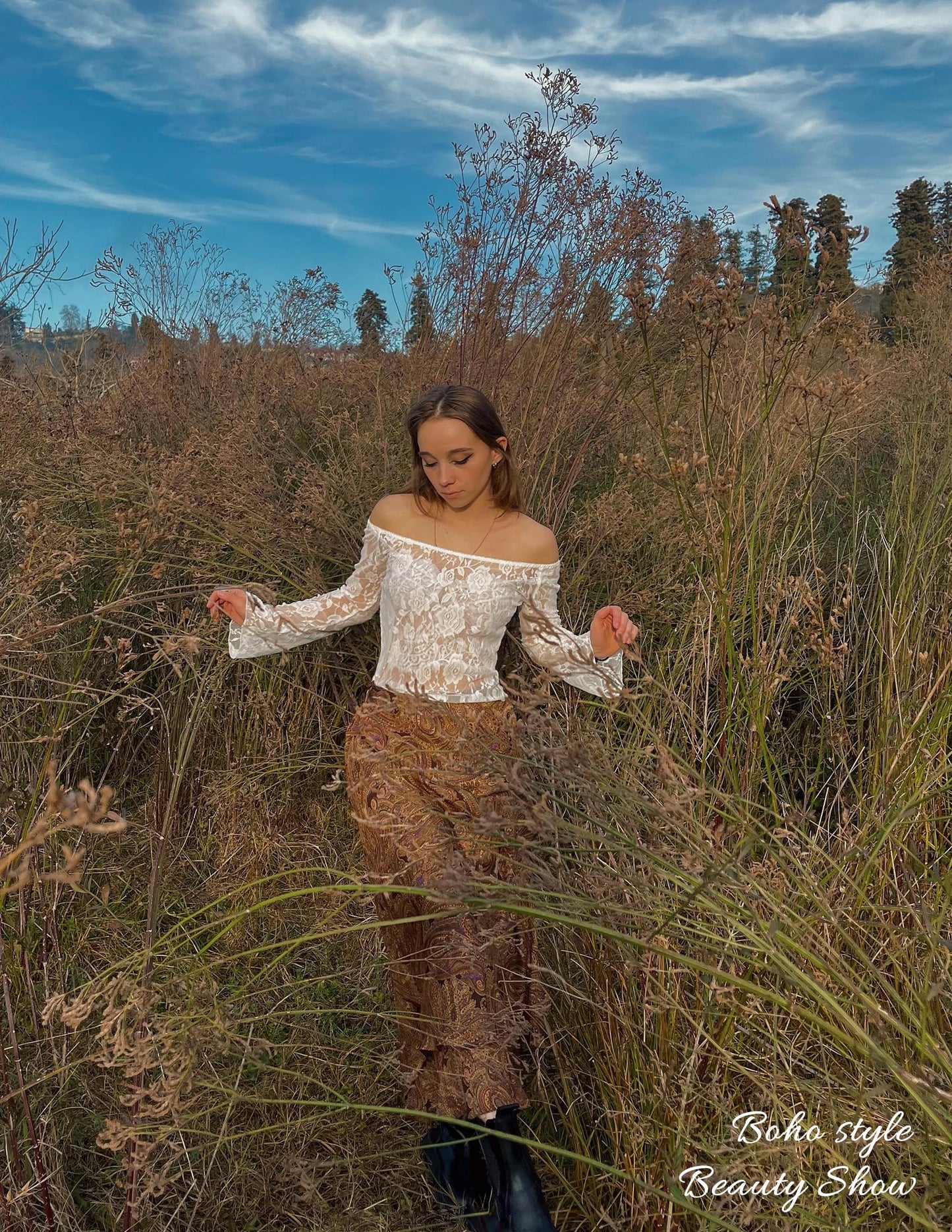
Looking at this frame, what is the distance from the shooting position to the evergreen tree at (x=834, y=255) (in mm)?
1641

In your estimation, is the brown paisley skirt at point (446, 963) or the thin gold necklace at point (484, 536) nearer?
the brown paisley skirt at point (446, 963)

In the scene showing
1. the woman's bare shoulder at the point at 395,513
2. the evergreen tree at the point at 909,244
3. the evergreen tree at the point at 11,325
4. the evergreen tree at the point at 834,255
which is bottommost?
the woman's bare shoulder at the point at 395,513

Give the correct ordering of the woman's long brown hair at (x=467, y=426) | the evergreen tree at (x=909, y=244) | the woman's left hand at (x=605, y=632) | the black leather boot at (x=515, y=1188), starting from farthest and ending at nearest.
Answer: the evergreen tree at (x=909, y=244)
the woman's long brown hair at (x=467, y=426)
the woman's left hand at (x=605, y=632)
the black leather boot at (x=515, y=1188)

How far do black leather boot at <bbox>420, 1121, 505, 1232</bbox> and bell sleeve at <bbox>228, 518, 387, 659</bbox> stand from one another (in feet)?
3.80

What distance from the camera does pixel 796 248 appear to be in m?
1.82

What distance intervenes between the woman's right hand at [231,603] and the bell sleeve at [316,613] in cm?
1

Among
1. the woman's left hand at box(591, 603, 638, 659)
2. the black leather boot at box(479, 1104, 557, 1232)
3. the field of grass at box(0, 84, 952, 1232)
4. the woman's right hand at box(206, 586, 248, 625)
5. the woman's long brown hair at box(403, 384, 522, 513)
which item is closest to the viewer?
the field of grass at box(0, 84, 952, 1232)

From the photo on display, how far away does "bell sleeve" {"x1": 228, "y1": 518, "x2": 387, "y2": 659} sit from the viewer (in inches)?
86.7

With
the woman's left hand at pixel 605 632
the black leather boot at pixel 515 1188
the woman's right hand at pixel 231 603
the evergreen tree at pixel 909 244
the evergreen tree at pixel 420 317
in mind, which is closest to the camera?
the black leather boot at pixel 515 1188

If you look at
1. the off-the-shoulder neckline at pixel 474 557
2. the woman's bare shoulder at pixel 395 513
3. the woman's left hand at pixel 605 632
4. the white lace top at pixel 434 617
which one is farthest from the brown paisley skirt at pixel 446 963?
the woman's bare shoulder at pixel 395 513

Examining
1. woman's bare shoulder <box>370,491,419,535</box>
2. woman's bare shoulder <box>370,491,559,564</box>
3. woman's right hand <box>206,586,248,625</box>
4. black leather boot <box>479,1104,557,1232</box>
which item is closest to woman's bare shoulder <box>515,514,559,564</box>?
woman's bare shoulder <box>370,491,559,564</box>

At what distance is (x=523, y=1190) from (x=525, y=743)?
1.00 metres

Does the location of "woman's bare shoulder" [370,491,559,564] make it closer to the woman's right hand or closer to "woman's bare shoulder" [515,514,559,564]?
"woman's bare shoulder" [515,514,559,564]

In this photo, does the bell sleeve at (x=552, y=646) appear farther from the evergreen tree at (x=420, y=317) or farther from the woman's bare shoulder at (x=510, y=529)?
the evergreen tree at (x=420, y=317)
